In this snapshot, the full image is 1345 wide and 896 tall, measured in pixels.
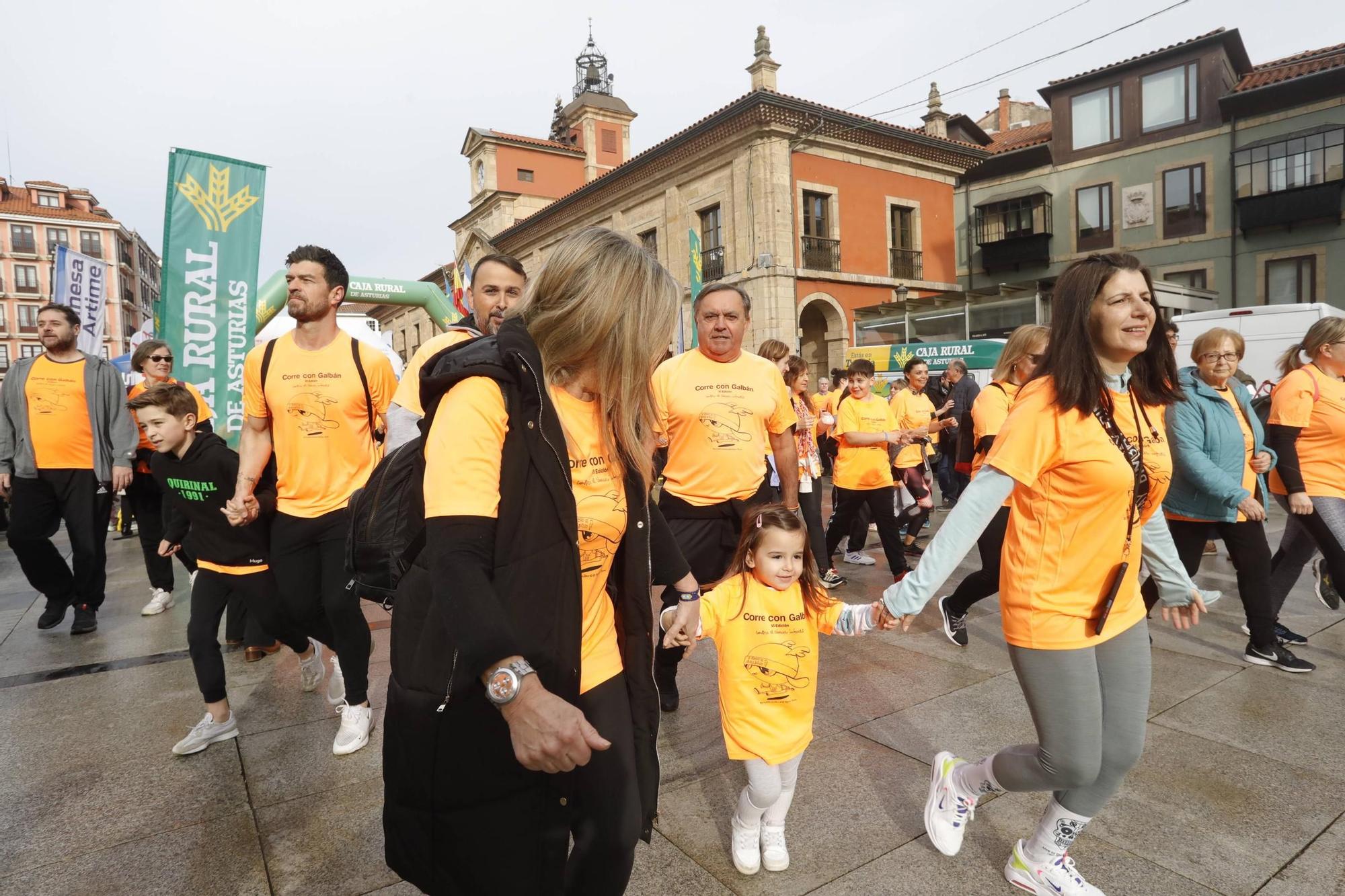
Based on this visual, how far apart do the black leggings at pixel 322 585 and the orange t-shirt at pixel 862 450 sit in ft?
13.3

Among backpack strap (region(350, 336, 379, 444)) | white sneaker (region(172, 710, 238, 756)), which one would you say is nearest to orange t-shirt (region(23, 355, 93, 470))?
white sneaker (region(172, 710, 238, 756))

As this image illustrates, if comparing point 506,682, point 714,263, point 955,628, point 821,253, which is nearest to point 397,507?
point 506,682

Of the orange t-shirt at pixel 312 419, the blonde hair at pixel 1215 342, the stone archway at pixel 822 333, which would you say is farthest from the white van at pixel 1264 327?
the orange t-shirt at pixel 312 419

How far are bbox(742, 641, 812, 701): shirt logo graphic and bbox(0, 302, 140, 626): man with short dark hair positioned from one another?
5.00 metres

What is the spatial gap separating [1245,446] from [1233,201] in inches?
1007

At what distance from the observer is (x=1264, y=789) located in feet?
9.77

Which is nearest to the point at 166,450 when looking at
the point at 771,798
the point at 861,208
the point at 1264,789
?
the point at 771,798

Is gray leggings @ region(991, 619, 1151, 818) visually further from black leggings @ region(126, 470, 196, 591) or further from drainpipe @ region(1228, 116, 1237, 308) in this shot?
drainpipe @ region(1228, 116, 1237, 308)

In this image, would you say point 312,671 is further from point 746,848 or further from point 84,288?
point 84,288

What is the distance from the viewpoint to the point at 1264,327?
535 inches

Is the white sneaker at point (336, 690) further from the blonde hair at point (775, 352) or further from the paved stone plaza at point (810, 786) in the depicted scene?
the blonde hair at point (775, 352)

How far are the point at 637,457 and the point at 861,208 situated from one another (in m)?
25.7

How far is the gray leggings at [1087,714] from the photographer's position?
2268mm

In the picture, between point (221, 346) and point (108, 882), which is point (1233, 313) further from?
point (108, 882)
